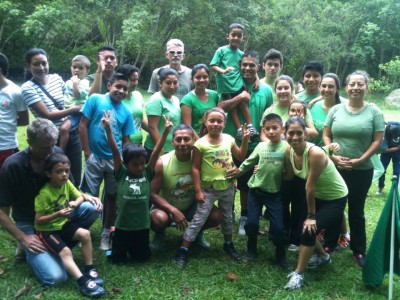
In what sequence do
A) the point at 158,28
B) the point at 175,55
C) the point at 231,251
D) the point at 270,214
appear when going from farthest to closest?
1. the point at 158,28
2. the point at 175,55
3. the point at 231,251
4. the point at 270,214

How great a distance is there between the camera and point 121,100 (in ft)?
15.1

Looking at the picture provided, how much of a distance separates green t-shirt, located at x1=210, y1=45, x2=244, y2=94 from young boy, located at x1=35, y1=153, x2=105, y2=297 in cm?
237

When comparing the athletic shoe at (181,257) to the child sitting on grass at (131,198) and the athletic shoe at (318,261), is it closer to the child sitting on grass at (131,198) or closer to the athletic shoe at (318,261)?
the child sitting on grass at (131,198)

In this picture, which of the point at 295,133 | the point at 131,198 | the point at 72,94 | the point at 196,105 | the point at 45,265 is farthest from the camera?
the point at 72,94

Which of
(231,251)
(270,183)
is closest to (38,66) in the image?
(270,183)

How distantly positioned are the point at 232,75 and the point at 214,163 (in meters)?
1.50

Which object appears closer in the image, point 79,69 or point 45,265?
point 45,265

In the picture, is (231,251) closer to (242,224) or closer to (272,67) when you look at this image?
(242,224)

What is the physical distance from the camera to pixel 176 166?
4.55 meters

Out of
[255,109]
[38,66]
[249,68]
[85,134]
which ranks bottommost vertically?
[85,134]

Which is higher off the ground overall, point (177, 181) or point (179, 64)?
point (179, 64)

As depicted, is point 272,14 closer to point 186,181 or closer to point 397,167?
point 397,167

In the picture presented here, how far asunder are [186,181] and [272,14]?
27465 mm

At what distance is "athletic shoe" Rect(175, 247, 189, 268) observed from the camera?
438 centimetres
